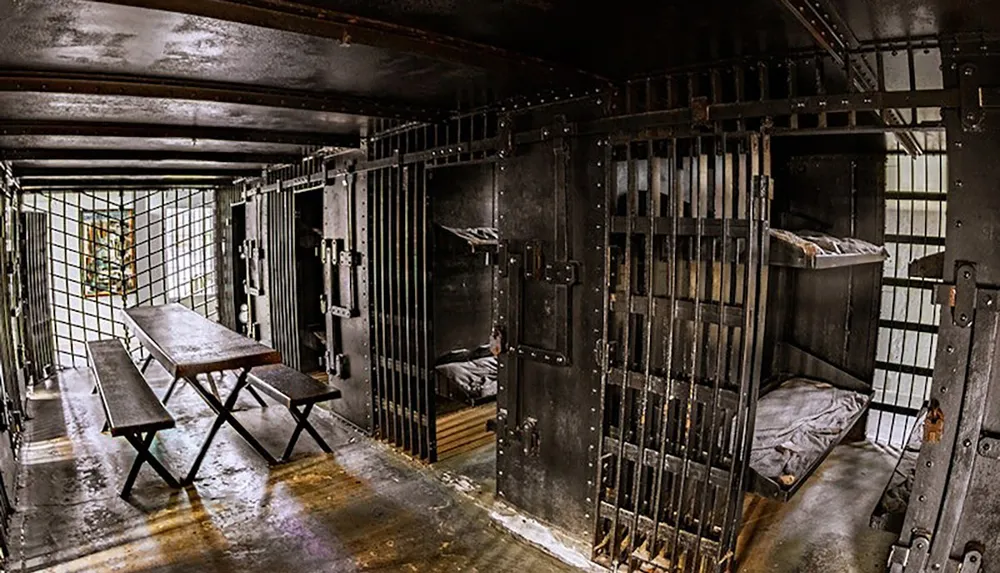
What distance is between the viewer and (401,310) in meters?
5.20

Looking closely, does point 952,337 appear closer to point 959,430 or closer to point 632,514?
point 959,430

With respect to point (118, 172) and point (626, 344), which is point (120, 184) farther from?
point (626, 344)

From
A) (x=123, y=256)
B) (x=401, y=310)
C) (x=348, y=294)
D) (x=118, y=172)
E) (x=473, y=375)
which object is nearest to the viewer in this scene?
(x=401, y=310)

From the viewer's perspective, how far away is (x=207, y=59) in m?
3.09

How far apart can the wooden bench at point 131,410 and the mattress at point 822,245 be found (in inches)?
166

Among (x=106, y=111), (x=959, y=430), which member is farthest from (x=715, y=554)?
(x=106, y=111)

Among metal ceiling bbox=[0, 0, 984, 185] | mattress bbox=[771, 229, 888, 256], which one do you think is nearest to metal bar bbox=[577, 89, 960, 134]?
metal ceiling bbox=[0, 0, 984, 185]

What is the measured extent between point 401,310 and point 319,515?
175cm

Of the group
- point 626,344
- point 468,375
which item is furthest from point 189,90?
point 468,375

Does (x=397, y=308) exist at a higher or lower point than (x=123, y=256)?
lower

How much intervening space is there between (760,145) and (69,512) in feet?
16.1

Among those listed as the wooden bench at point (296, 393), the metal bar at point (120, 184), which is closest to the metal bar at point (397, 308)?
the wooden bench at point (296, 393)

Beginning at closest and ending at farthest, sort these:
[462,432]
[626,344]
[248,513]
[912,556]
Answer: [912,556] → [626,344] → [248,513] → [462,432]

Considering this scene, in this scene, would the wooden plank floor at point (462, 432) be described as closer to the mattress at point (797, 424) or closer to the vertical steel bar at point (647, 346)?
the vertical steel bar at point (647, 346)
